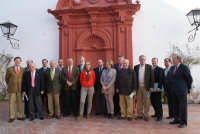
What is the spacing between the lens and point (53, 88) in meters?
5.57

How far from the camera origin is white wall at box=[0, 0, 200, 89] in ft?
25.5

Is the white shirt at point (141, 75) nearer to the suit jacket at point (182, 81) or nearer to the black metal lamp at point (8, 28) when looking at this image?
the suit jacket at point (182, 81)

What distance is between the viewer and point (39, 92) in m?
5.59

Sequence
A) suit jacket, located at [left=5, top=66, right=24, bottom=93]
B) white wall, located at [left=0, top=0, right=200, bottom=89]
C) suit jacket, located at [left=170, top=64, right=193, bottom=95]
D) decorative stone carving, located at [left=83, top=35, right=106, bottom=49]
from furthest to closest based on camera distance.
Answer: decorative stone carving, located at [left=83, top=35, right=106, bottom=49]
white wall, located at [left=0, top=0, right=200, bottom=89]
suit jacket, located at [left=5, top=66, right=24, bottom=93]
suit jacket, located at [left=170, top=64, right=193, bottom=95]

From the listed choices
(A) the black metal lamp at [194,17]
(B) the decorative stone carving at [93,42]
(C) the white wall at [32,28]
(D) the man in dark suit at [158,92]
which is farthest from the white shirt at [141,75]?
(C) the white wall at [32,28]

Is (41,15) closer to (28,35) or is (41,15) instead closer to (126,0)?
(28,35)

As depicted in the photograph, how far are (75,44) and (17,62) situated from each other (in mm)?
3122

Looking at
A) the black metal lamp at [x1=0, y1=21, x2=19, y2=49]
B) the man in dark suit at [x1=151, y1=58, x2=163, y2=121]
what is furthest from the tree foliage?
the black metal lamp at [x1=0, y1=21, x2=19, y2=49]

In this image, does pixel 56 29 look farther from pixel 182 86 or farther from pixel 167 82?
pixel 182 86

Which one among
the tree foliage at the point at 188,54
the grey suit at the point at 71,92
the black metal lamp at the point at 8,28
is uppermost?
the black metal lamp at the point at 8,28

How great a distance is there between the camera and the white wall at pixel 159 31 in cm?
773

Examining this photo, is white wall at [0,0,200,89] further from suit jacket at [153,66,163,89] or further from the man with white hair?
the man with white hair

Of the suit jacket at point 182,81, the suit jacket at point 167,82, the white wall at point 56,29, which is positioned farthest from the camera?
the white wall at point 56,29

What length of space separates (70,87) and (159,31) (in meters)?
4.34
